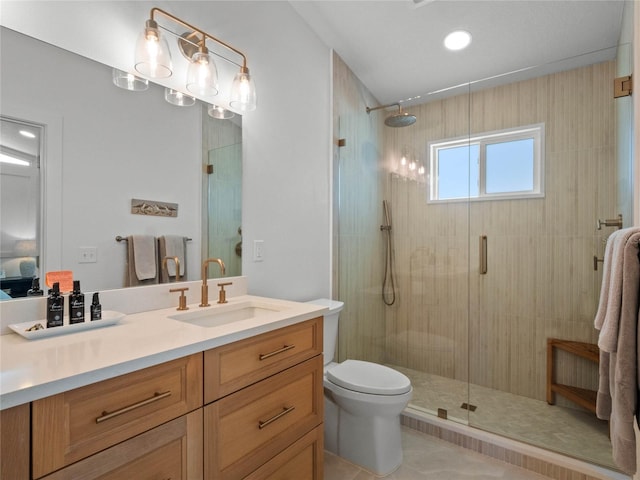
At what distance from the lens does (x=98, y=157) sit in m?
1.20

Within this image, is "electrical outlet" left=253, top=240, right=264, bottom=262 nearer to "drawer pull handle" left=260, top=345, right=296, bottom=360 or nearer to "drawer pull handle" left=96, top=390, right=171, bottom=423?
"drawer pull handle" left=260, top=345, right=296, bottom=360

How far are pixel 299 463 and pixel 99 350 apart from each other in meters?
0.88

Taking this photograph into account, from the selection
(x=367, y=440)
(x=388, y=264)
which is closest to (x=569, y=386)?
(x=388, y=264)

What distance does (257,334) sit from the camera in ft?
3.59

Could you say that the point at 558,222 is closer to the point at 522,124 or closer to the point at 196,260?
the point at 522,124

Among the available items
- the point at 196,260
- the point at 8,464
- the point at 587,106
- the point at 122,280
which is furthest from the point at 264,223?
the point at 587,106

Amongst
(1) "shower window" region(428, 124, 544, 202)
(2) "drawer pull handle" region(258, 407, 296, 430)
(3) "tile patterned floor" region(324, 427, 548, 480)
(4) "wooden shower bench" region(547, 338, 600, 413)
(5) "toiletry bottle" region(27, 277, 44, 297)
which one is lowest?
(3) "tile patterned floor" region(324, 427, 548, 480)

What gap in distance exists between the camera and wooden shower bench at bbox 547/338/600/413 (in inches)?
83.3

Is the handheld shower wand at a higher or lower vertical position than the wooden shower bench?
higher

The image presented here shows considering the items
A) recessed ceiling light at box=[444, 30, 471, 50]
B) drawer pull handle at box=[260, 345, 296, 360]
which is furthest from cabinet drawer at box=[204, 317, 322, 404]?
recessed ceiling light at box=[444, 30, 471, 50]

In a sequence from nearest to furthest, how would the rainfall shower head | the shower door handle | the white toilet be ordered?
the white toilet → the shower door handle → the rainfall shower head

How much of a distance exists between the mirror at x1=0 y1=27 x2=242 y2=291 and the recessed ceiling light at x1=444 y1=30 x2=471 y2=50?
1.77m

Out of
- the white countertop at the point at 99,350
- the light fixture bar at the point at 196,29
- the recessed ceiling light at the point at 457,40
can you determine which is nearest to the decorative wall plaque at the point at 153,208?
the white countertop at the point at 99,350

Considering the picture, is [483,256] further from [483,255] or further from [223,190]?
[223,190]
